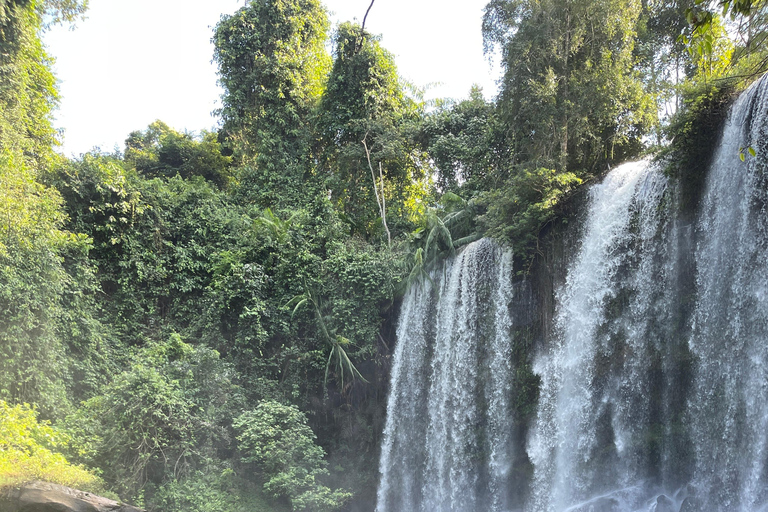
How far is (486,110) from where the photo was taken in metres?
16.5

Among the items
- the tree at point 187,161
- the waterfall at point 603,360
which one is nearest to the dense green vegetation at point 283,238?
the waterfall at point 603,360

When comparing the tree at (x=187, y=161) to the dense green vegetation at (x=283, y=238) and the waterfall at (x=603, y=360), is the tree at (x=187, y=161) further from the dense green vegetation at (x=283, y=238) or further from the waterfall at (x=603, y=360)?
the waterfall at (x=603, y=360)

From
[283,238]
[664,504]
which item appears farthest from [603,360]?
[283,238]

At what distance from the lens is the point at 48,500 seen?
22.9 feet

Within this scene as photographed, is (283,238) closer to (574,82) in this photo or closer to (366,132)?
(366,132)

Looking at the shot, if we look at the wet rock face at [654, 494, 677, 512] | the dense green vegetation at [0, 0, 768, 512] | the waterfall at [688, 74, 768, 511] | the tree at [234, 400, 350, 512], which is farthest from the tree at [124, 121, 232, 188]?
the wet rock face at [654, 494, 677, 512]

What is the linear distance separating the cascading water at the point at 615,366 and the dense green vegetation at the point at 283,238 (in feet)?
2.33

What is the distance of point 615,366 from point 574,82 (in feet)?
18.8

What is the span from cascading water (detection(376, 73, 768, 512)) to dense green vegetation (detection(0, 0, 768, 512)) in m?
0.71

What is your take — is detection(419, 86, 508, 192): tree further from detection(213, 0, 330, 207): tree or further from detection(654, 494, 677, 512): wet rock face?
detection(654, 494, 677, 512): wet rock face

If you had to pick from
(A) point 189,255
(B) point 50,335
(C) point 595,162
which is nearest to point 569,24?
(C) point 595,162

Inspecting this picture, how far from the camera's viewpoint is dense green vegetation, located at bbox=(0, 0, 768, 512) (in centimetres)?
1009

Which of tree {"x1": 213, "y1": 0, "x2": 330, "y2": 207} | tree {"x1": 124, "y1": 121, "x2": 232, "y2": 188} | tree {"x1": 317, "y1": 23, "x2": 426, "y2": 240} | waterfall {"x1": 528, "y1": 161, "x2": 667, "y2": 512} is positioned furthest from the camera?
tree {"x1": 124, "y1": 121, "x2": 232, "y2": 188}

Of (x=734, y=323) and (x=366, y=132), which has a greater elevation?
(x=366, y=132)
